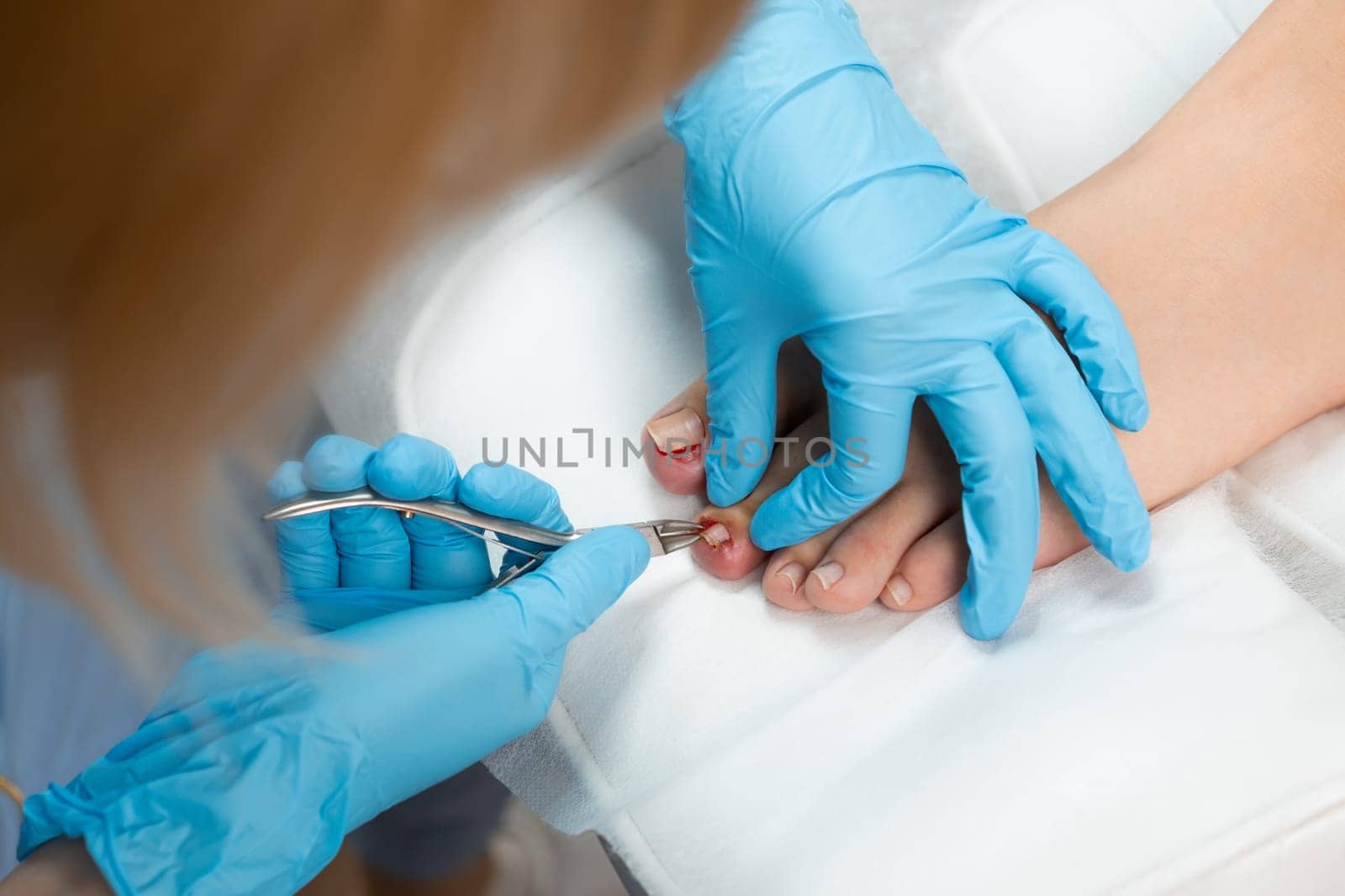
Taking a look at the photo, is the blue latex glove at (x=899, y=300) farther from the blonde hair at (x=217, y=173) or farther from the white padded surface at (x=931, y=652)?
the blonde hair at (x=217, y=173)

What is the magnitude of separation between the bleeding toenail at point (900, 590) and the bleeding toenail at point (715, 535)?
17cm

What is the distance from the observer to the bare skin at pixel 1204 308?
1.03 meters

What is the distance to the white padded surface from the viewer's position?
79 centimetres

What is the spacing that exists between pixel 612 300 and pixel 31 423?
0.84 metres

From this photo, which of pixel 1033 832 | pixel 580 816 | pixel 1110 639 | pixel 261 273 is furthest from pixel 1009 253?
pixel 261 273

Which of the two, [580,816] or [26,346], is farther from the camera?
[580,816]

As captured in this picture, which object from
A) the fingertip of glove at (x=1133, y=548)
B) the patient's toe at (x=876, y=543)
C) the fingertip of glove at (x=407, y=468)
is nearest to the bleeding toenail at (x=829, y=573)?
the patient's toe at (x=876, y=543)

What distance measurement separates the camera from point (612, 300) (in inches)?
46.7

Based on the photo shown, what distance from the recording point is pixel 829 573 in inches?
39.2

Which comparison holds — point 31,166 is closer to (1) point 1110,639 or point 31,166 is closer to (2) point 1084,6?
(1) point 1110,639

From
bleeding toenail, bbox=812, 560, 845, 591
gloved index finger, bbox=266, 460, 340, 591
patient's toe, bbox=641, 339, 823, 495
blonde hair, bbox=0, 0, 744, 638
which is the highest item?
blonde hair, bbox=0, 0, 744, 638

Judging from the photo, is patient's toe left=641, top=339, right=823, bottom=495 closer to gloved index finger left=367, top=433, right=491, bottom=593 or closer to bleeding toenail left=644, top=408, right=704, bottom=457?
bleeding toenail left=644, top=408, right=704, bottom=457

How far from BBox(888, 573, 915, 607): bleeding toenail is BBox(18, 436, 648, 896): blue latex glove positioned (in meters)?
0.27

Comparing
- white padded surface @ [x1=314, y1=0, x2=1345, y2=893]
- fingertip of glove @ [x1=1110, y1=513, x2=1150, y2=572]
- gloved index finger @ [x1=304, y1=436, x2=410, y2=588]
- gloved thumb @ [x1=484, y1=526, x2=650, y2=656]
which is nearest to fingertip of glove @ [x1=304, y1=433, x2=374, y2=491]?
gloved index finger @ [x1=304, y1=436, x2=410, y2=588]
